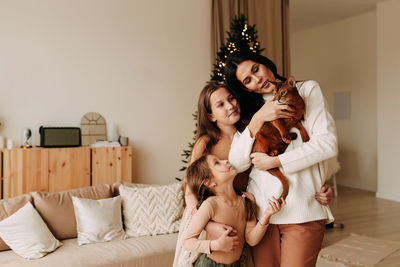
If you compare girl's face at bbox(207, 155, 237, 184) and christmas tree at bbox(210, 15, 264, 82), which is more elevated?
christmas tree at bbox(210, 15, 264, 82)

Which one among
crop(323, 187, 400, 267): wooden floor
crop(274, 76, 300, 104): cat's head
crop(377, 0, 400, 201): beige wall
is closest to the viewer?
crop(274, 76, 300, 104): cat's head

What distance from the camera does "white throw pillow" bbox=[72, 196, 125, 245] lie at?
3074 mm

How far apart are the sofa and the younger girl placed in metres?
1.39

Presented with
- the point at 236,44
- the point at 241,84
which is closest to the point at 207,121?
the point at 241,84

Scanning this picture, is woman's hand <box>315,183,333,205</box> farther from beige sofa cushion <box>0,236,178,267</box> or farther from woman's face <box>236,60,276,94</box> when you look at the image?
beige sofa cushion <box>0,236,178,267</box>

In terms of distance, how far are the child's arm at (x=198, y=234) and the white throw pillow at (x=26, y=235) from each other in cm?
162

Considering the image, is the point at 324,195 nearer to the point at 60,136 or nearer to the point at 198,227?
the point at 198,227

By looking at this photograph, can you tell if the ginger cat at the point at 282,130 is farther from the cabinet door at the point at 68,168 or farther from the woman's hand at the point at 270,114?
the cabinet door at the point at 68,168

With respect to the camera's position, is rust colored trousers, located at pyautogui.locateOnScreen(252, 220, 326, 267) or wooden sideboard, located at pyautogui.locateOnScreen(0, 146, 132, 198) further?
wooden sideboard, located at pyautogui.locateOnScreen(0, 146, 132, 198)

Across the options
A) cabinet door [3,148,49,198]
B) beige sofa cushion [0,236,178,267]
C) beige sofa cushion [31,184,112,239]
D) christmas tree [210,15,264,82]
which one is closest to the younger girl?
beige sofa cushion [0,236,178,267]

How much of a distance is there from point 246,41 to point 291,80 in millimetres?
2461

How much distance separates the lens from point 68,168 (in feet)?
11.9

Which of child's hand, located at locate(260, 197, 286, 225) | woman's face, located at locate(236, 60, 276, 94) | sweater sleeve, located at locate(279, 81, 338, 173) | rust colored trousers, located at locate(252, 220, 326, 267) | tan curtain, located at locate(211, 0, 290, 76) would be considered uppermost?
tan curtain, located at locate(211, 0, 290, 76)

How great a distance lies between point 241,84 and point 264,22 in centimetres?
390
